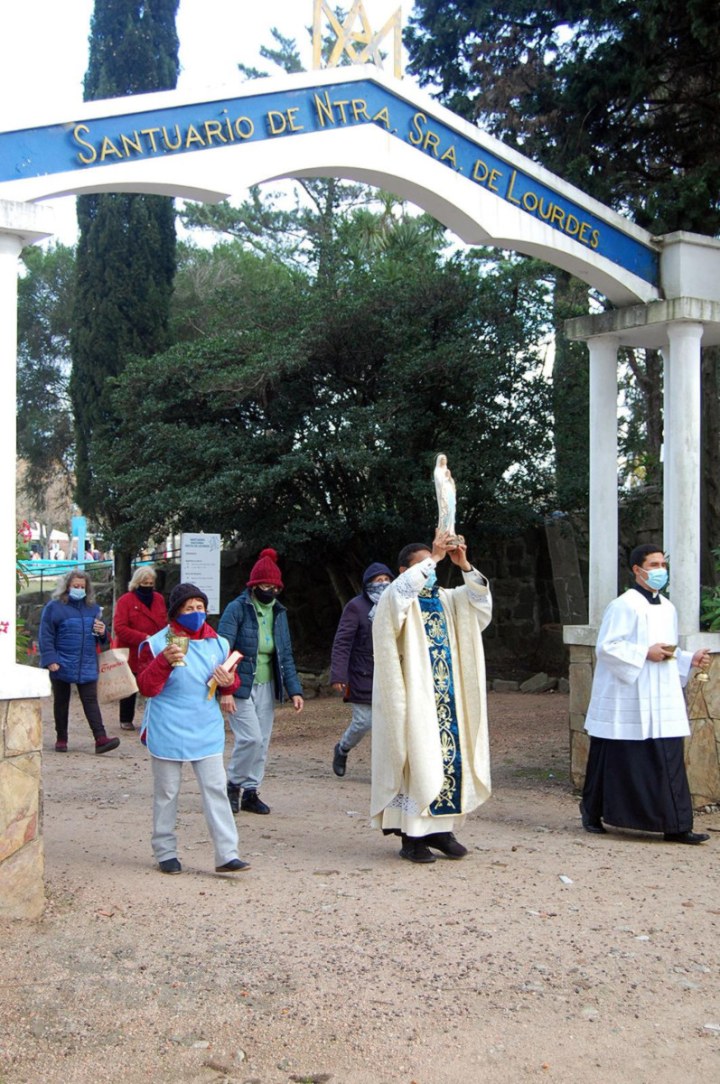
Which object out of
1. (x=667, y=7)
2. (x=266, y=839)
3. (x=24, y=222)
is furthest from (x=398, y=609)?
(x=667, y=7)

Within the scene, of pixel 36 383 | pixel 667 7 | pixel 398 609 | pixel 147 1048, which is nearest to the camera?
pixel 147 1048

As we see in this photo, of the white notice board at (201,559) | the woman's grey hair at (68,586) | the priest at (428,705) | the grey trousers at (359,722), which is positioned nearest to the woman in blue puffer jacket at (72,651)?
the woman's grey hair at (68,586)

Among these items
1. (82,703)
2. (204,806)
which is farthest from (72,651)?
(204,806)

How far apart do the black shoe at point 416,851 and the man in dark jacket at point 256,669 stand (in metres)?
1.35

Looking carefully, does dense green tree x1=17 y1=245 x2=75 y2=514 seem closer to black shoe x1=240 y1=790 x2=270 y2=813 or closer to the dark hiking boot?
the dark hiking boot

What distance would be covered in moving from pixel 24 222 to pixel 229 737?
780 cm

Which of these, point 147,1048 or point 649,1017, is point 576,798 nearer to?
point 649,1017

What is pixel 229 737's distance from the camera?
12.5 metres

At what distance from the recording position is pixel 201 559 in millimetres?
12969

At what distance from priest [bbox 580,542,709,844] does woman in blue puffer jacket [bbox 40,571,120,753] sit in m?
4.96

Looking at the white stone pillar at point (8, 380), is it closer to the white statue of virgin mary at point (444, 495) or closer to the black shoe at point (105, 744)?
the white statue of virgin mary at point (444, 495)

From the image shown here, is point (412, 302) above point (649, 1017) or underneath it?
above

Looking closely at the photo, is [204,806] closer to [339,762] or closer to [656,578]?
[656,578]

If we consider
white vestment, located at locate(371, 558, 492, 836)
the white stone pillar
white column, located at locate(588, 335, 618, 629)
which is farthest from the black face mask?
white column, located at locate(588, 335, 618, 629)
